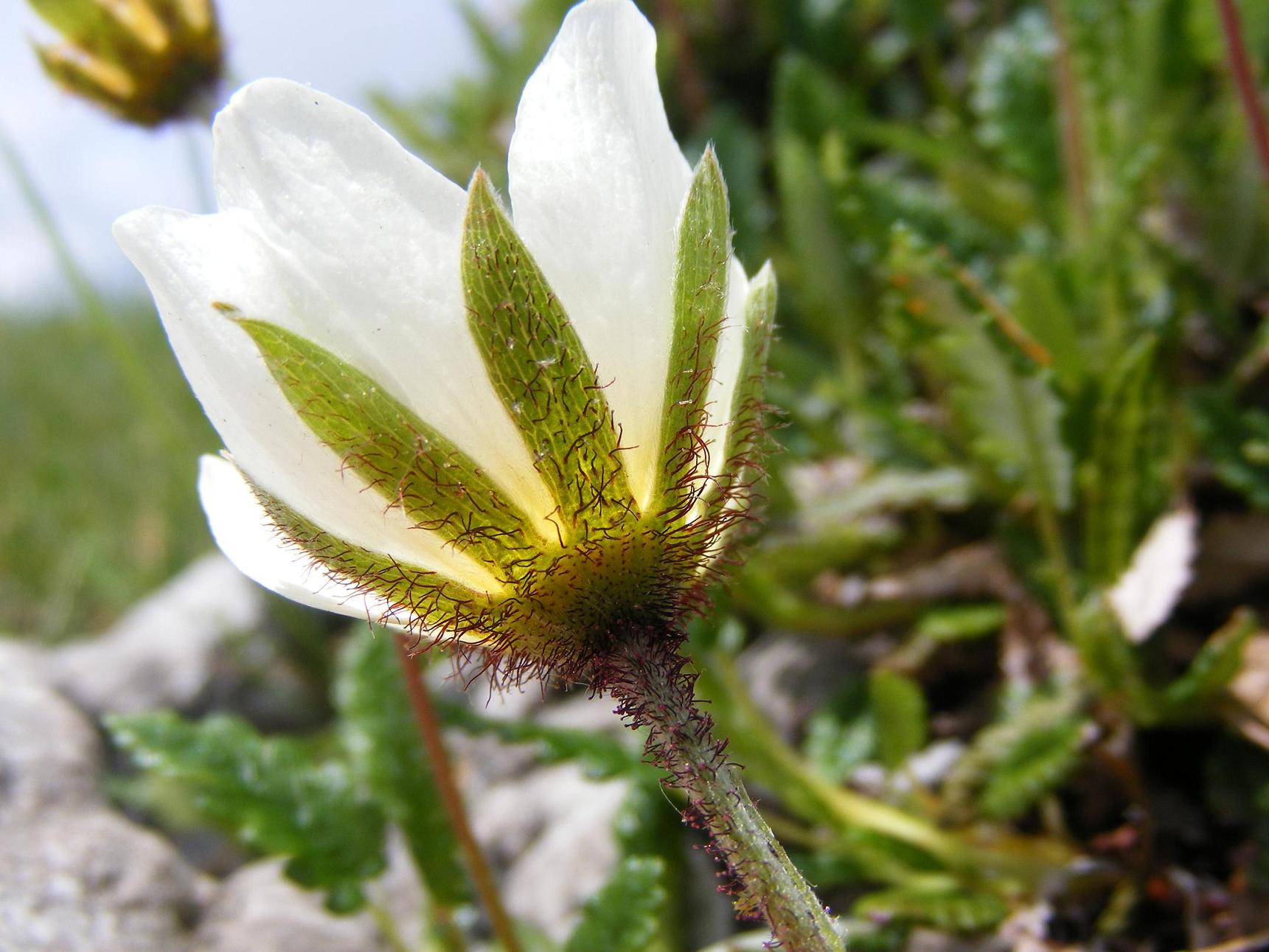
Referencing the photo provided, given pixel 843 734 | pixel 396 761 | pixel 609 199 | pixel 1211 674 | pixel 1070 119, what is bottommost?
pixel 1211 674

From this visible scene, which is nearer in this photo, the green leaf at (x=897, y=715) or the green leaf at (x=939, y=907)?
the green leaf at (x=939, y=907)

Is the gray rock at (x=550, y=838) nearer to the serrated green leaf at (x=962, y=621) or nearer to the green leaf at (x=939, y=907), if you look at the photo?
the green leaf at (x=939, y=907)

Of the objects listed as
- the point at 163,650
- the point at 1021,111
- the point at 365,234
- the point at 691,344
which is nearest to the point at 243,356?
the point at 365,234

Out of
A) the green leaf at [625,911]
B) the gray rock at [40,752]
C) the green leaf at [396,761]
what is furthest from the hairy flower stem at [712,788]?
the gray rock at [40,752]

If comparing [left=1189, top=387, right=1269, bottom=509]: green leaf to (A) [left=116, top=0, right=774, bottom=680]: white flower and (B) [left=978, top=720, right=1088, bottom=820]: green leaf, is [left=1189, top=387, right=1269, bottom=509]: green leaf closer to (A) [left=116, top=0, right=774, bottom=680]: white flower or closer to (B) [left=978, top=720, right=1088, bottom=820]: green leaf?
(B) [left=978, top=720, right=1088, bottom=820]: green leaf

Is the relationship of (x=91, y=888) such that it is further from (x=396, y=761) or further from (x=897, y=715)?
(x=897, y=715)

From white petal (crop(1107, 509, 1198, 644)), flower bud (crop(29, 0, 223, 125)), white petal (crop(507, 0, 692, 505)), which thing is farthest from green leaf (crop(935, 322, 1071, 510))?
flower bud (crop(29, 0, 223, 125))
